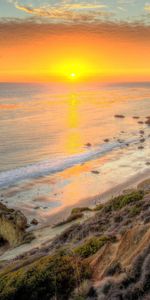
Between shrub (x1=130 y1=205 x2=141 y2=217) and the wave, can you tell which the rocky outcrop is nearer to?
shrub (x1=130 y1=205 x2=141 y2=217)

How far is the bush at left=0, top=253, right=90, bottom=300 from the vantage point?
304 inches

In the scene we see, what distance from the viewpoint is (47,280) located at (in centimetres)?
808

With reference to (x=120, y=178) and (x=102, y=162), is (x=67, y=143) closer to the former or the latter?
(x=102, y=162)

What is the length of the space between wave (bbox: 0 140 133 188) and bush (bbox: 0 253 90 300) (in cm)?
1881

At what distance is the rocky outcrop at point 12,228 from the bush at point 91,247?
7.04 metres

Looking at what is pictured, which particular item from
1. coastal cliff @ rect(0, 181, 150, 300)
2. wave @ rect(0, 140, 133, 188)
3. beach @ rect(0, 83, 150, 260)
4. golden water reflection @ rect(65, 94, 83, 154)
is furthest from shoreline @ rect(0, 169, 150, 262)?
golden water reflection @ rect(65, 94, 83, 154)

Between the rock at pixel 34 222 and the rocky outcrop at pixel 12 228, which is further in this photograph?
the rock at pixel 34 222

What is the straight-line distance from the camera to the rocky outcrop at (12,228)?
1658cm

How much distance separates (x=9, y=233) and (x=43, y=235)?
7.70 ft

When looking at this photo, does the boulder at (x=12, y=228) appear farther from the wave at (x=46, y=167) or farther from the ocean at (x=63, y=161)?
the wave at (x=46, y=167)

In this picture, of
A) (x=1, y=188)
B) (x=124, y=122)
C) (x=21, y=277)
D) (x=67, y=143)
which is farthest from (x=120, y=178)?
(x=124, y=122)

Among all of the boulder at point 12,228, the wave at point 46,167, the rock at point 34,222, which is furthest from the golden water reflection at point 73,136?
the boulder at point 12,228

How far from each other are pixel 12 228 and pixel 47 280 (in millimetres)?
9546

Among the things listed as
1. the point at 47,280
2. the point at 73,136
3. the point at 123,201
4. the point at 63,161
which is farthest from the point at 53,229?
the point at 73,136
